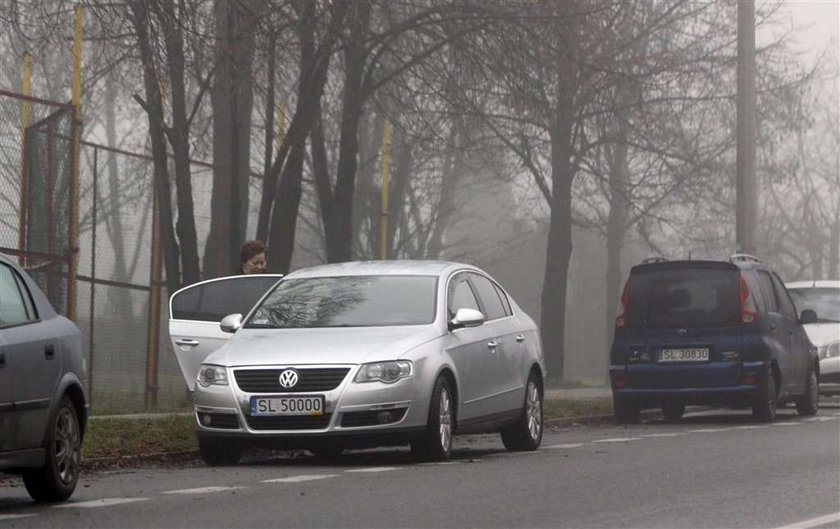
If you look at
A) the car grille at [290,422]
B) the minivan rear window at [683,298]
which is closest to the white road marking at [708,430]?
the minivan rear window at [683,298]

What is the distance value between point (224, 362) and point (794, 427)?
809 centimetres

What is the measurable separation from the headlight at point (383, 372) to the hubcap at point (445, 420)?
51cm

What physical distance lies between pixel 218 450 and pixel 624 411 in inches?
338

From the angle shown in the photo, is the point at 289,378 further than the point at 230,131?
No

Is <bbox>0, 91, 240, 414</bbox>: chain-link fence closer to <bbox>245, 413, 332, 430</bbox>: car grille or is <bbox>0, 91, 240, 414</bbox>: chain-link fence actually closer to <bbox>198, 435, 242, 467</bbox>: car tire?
<bbox>198, 435, 242, 467</bbox>: car tire

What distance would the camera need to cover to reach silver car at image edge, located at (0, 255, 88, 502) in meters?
10.4

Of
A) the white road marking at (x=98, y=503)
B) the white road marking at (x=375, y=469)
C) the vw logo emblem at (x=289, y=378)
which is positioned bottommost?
the white road marking at (x=375, y=469)

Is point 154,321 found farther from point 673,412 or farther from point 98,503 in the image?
point 98,503

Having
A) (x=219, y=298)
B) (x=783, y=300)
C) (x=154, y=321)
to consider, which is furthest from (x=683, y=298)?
(x=219, y=298)

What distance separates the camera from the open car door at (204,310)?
15781 mm

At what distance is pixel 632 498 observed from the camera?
10.9 metres

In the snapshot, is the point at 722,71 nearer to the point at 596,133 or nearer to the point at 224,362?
the point at 596,133

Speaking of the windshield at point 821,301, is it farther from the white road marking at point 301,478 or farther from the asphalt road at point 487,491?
the white road marking at point 301,478

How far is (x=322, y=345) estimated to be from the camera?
45.3ft
